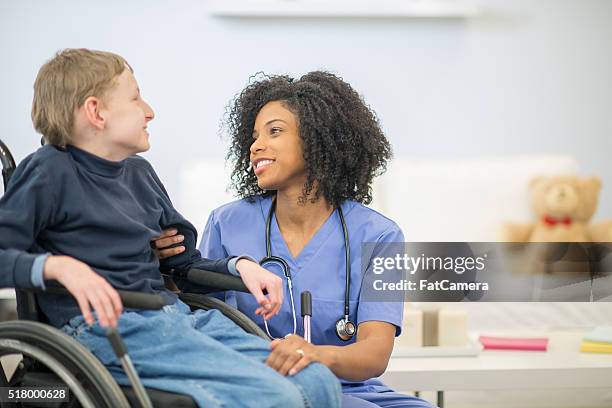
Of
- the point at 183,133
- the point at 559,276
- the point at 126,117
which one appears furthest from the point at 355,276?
the point at 183,133

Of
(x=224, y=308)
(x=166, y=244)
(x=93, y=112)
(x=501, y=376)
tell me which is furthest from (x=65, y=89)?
(x=501, y=376)

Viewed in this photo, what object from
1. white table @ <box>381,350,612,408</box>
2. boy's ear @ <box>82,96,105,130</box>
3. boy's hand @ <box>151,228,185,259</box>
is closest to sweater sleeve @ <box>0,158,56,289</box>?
boy's ear @ <box>82,96,105,130</box>

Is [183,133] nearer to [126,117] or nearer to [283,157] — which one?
[283,157]

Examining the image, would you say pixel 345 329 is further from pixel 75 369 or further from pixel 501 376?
pixel 501 376

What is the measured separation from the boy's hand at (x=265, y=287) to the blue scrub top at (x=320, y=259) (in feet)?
0.73

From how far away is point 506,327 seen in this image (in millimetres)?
3238

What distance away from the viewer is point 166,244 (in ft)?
4.94

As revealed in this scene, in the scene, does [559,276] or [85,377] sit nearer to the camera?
[85,377]

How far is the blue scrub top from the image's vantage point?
1.60m

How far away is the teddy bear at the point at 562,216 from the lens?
3.24 meters

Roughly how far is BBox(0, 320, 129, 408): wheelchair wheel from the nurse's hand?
0.76 feet

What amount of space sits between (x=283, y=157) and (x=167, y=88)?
6.66ft

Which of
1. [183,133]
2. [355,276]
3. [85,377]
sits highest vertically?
[183,133]

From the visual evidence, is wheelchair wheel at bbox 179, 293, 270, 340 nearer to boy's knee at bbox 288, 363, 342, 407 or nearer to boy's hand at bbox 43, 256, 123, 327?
boy's knee at bbox 288, 363, 342, 407
